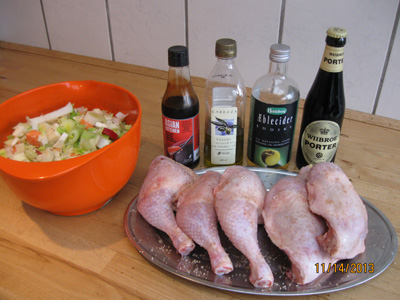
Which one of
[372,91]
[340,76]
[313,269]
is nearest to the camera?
[313,269]

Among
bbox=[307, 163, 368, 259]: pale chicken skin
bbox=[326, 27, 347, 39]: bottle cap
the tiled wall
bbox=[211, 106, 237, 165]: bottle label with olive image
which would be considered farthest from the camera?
the tiled wall

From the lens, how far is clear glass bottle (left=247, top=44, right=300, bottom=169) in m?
0.92

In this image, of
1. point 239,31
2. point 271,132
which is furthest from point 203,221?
point 239,31

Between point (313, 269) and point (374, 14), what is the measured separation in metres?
0.78

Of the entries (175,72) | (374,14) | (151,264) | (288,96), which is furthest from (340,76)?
(151,264)

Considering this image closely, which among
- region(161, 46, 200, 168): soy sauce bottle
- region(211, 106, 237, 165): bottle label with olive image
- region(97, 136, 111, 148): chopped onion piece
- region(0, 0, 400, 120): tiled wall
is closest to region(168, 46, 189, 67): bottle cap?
region(161, 46, 200, 168): soy sauce bottle

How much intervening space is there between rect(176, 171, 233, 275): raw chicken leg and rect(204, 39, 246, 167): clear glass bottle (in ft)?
0.60

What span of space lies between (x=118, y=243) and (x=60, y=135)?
301 millimetres

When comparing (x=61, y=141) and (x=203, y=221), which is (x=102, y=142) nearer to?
(x=61, y=141)

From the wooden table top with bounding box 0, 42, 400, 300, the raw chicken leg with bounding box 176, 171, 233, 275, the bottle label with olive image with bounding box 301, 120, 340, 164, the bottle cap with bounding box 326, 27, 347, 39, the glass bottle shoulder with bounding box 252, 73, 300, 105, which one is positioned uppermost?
the bottle cap with bounding box 326, 27, 347, 39

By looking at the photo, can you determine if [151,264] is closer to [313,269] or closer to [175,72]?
[313,269]

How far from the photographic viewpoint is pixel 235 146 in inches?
39.6

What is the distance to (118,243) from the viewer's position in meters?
0.83
